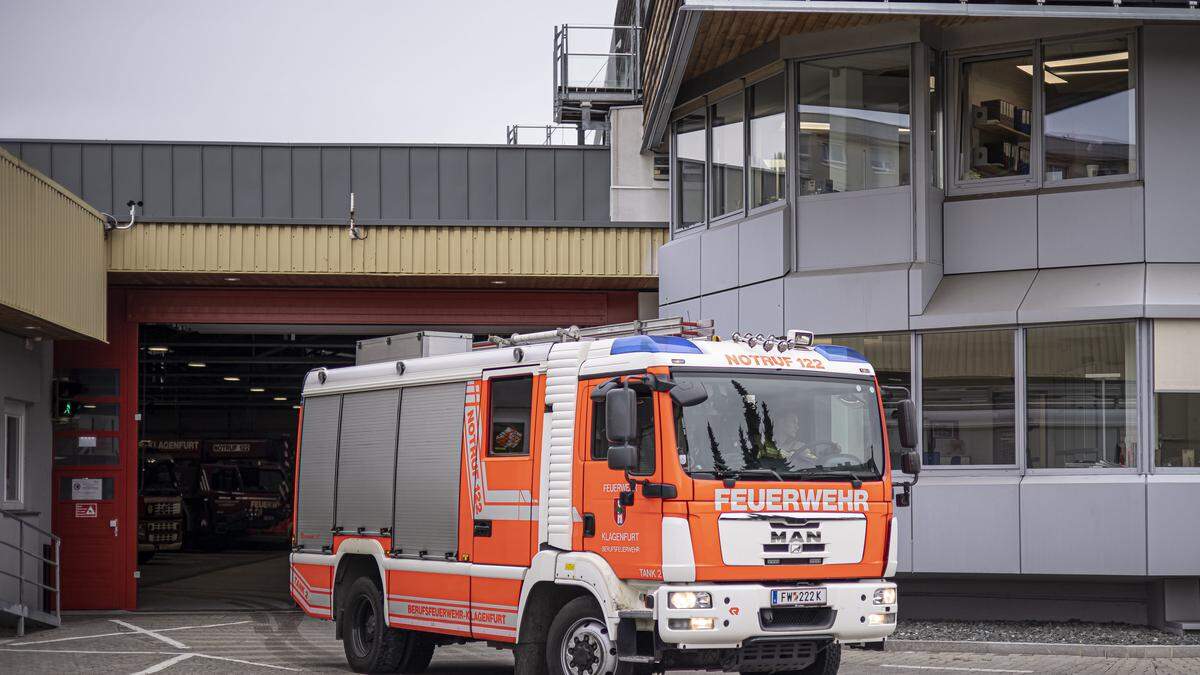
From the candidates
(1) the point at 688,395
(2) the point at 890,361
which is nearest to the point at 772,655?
(1) the point at 688,395

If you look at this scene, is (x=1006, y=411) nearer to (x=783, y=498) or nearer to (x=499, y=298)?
(x=783, y=498)

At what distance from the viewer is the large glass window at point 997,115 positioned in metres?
17.5

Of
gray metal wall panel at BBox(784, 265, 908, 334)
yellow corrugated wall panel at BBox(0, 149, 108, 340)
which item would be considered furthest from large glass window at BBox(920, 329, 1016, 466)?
yellow corrugated wall panel at BBox(0, 149, 108, 340)

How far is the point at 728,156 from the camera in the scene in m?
19.8

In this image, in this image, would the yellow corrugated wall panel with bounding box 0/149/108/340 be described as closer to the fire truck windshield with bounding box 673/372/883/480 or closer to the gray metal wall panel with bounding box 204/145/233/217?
the gray metal wall panel with bounding box 204/145/233/217

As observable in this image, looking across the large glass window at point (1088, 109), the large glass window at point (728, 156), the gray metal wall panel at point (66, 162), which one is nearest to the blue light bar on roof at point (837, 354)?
the large glass window at point (1088, 109)

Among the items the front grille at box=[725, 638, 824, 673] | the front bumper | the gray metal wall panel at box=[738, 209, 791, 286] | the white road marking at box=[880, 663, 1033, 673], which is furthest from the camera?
the gray metal wall panel at box=[738, 209, 791, 286]

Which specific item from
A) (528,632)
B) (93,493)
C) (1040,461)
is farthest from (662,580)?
(93,493)

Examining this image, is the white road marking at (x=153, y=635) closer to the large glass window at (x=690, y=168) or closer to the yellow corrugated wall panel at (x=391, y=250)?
the yellow corrugated wall panel at (x=391, y=250)

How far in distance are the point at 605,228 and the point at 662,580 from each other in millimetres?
11750

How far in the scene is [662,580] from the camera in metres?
10.3

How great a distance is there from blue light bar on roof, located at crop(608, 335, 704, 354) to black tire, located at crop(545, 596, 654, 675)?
1865 mm

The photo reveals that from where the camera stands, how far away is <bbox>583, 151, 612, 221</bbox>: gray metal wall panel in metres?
21.7

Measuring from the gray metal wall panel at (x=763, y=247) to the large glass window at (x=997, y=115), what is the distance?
229cm
